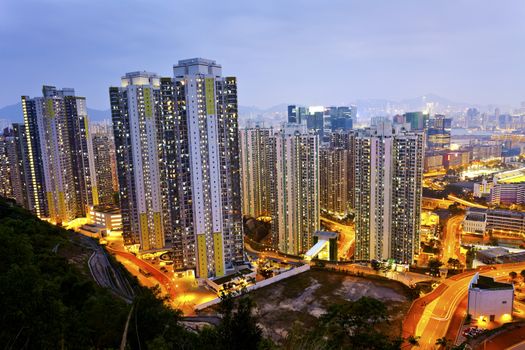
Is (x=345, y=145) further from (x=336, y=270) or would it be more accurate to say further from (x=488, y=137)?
(x=488, y=137)

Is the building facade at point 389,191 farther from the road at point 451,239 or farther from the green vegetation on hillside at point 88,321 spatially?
the green vegetation on hillside at point 88,321

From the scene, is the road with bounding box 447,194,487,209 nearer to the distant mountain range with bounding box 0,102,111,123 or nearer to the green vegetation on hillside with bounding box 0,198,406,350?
the green vegetation on hillside with bounding box 0,198,406,350

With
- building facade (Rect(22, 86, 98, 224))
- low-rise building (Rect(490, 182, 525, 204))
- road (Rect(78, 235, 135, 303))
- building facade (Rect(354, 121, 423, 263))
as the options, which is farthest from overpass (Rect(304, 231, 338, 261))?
low-rise building (Rect(490, 182, 525, 204))

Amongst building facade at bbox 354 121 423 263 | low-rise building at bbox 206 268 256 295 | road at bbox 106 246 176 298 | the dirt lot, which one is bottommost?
road at bbox 106 246 176 298

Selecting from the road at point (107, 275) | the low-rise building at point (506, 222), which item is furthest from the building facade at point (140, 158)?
the low-rise building at point (506, 222)

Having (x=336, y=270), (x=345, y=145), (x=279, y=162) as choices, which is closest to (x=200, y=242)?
(x=336, y=270)

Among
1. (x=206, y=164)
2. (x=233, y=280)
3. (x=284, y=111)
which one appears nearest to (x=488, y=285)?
(x=233, y=280)
